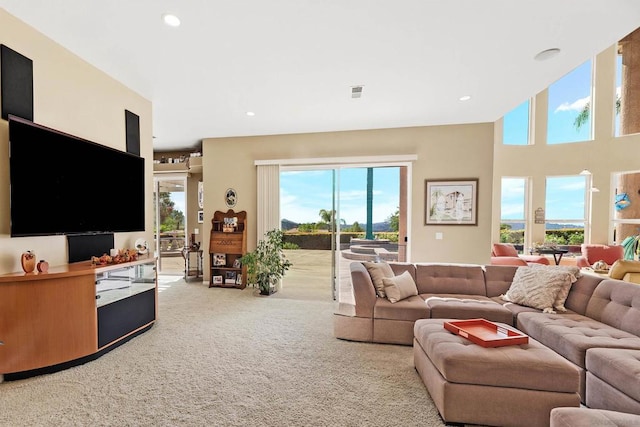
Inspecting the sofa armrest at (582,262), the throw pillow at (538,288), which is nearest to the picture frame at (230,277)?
the throw pillow at (538,288)

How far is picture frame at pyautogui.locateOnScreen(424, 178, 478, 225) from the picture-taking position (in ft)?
14.8

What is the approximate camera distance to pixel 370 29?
2279 mm

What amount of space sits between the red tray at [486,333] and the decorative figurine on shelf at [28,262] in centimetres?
339

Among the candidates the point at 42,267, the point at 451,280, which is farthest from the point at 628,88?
the point at 42,267

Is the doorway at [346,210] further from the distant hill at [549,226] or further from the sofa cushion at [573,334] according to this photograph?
the distant hill at [549,226]

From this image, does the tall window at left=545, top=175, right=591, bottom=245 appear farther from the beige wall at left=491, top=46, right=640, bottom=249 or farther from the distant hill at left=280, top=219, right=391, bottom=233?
the distant hill at left=280, top=219, right=391, bottom=233

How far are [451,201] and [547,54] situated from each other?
93.9 inches

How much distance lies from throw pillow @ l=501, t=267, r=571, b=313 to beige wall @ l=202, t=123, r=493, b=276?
149 cm

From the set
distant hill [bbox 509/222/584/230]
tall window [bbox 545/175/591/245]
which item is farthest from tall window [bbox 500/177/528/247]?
tall window [bbox 545/175/591/245]

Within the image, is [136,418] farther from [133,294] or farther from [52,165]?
[52,165]

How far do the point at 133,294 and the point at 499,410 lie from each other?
3.41m

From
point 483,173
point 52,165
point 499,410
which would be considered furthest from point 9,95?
point 483,173

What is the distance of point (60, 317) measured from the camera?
2301 mm

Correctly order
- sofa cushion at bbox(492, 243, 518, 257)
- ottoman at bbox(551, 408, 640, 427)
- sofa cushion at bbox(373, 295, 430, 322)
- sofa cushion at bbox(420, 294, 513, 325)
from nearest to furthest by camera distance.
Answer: ottoman at bbox(551, 408, 640, 427)
sofa cushion at bbox(420, 294, 513, 325)
sofa cushion at bbox(373, 295, 430, 322)
sofa cushion at bbox(492, 243, 518, 257)
